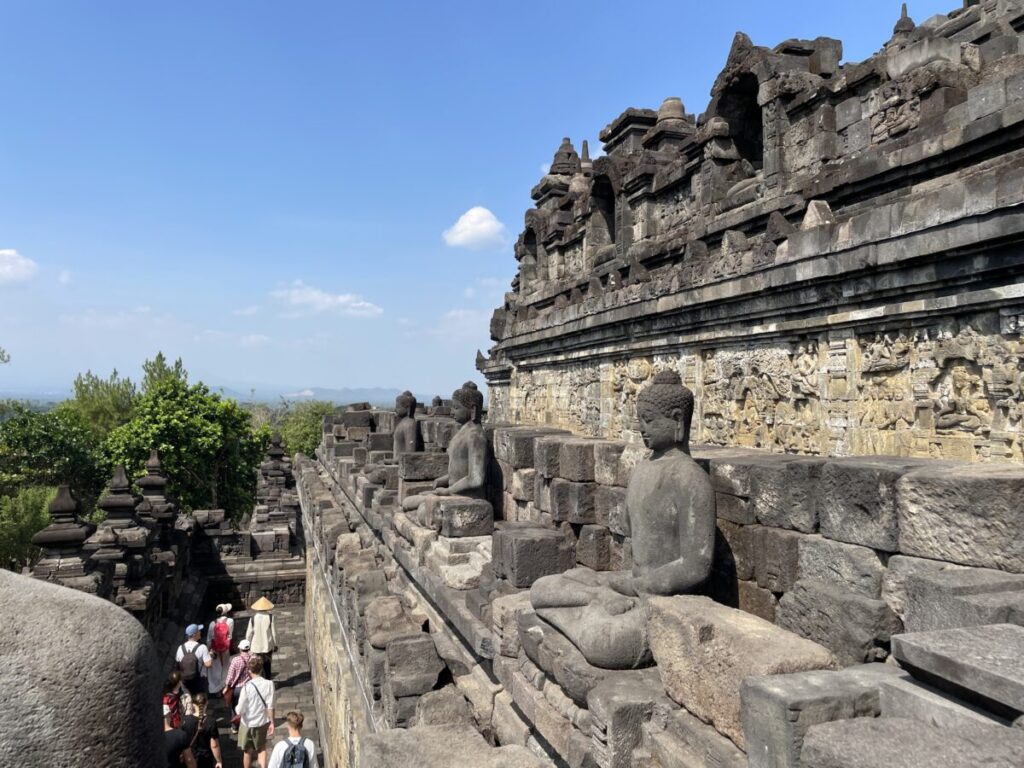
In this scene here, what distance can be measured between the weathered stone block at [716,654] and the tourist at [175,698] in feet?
21.3

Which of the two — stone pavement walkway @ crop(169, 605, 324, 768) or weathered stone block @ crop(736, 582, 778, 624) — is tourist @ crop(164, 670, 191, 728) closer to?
stone pavement walkway @ crop(169, 605, 324, 768)

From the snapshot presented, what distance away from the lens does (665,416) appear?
3.47 metres

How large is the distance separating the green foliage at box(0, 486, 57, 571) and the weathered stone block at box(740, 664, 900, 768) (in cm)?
2052

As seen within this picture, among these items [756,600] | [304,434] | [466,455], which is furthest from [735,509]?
[304,434]

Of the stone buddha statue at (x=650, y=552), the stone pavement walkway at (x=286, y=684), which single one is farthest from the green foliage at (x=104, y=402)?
the stone buddha statue at (x=650, y=552)

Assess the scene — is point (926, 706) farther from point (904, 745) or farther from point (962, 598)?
point (962, 598)

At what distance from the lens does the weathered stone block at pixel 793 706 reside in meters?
1.90

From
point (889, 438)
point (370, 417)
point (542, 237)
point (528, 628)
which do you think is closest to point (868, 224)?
point (889, 438)

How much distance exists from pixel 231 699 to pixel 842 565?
10163 mm

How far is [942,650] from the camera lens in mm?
1784

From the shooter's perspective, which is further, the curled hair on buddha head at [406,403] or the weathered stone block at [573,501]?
the curled hair on buddha head at [406,403]

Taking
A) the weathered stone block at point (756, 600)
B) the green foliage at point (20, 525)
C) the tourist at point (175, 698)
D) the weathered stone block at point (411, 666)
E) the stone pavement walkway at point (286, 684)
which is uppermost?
the weathered stone block at point (756, 600)

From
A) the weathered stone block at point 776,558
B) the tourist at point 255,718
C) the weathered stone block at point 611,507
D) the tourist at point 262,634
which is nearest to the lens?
the weathered stone block at point 776,558

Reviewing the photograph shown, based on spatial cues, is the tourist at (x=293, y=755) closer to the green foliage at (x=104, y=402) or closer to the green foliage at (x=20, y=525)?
the green foliage at (x=20, y=525)
